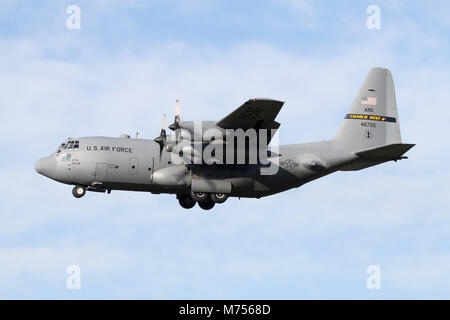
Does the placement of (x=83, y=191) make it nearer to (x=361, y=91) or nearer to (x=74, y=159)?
(x=74, y=159)

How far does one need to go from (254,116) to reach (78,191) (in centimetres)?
713

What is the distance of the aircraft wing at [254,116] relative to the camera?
26041mm

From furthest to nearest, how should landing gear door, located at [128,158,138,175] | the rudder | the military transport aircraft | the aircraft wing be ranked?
the rudder
landing gear door, located at [128,158,138,175]
the military transport aircraft
the aircraft wing

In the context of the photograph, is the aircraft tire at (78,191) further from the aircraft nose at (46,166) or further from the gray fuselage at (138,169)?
the aircraft nose at (46,166)

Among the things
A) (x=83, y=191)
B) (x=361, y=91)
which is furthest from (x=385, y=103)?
(x=83, y=191)

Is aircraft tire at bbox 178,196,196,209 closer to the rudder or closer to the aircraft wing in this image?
the aircraft wing

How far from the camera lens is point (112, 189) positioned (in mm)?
28875

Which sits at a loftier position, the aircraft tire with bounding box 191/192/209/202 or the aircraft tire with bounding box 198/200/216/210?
the aircraft tire with bounding box 191/192/209/202

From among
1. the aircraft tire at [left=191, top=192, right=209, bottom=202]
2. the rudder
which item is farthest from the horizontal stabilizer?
the aircraft tire at [left=191, top=192, right=209, bottom=202]

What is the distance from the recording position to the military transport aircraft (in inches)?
1091

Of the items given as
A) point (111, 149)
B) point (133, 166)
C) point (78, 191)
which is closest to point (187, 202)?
point (133, 166)

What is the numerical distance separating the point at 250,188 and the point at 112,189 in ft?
16.8

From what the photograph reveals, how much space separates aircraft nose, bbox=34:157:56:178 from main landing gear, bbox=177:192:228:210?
5.05 meters

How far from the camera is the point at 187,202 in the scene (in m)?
30.5
